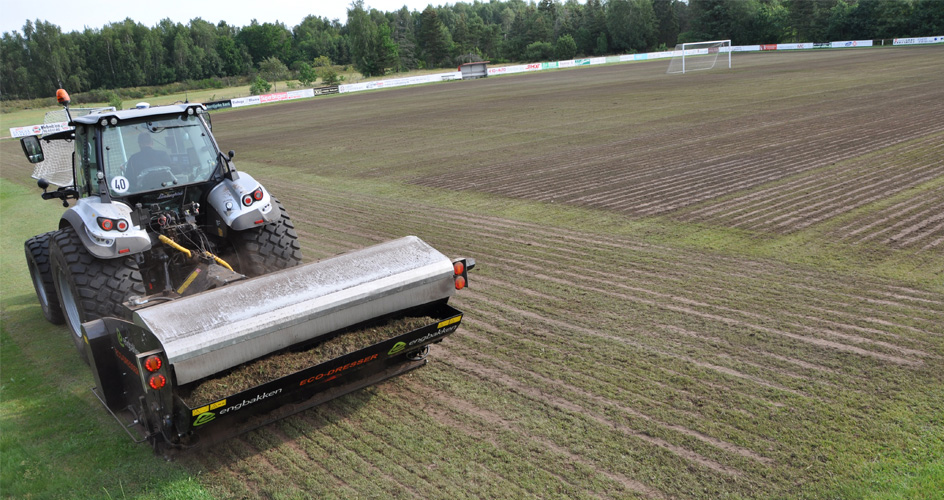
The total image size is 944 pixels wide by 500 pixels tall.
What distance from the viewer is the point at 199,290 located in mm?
6262

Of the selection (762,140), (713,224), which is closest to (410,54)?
(762,140)

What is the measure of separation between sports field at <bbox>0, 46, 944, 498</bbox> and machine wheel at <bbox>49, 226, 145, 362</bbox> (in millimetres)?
797

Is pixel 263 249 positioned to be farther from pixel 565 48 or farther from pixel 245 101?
pixel 565 48

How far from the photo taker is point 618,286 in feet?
26.2

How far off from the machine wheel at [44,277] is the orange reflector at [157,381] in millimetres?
3902

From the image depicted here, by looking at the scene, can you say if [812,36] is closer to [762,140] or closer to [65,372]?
→ [762,140]

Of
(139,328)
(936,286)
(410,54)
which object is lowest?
(936,286)

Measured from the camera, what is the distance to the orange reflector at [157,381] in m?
4.50

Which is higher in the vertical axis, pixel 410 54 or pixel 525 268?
pixel 410 54

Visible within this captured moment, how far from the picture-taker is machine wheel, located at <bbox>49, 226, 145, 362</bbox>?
20.4ft

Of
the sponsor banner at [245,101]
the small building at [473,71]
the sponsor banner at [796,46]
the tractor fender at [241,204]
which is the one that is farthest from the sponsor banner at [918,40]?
the tractor fender at [241,204]

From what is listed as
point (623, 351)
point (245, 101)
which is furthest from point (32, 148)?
point (245, 101)

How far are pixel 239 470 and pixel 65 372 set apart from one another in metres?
3.00

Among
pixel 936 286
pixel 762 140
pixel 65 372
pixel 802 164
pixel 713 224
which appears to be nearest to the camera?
pixel 65 372
